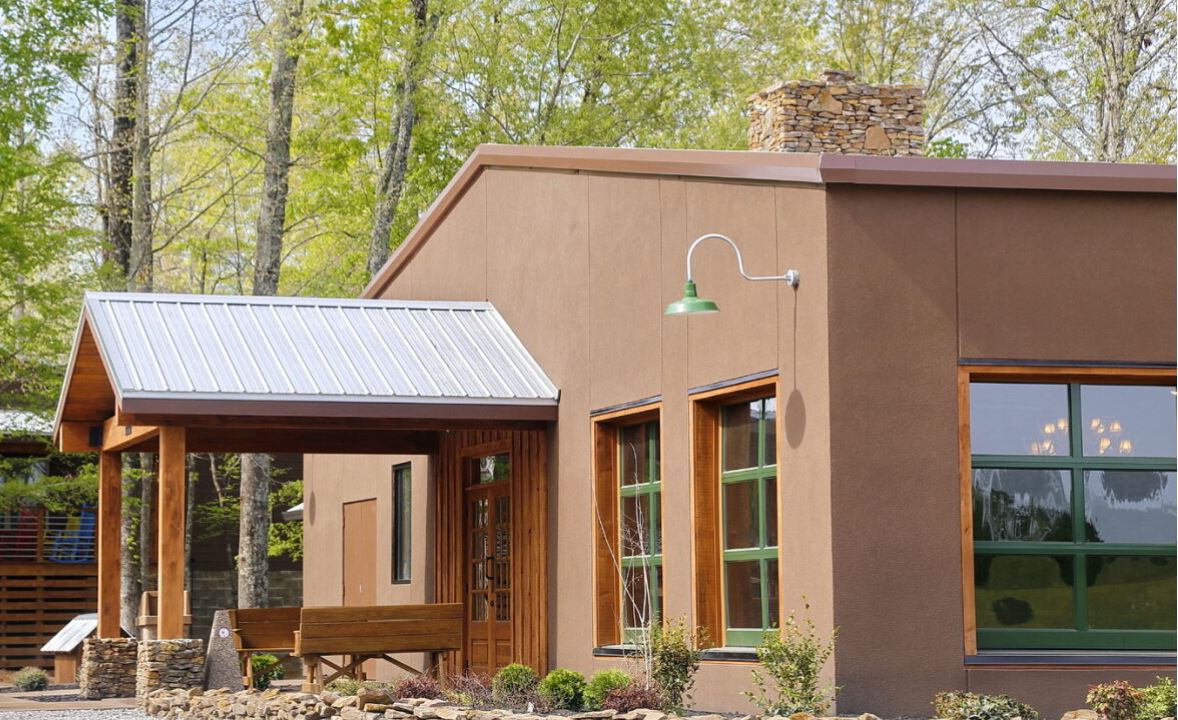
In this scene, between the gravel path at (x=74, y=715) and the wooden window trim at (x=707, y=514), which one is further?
the gravel path at (x=74, y=715)

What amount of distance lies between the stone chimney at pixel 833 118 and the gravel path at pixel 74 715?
7.96 metres

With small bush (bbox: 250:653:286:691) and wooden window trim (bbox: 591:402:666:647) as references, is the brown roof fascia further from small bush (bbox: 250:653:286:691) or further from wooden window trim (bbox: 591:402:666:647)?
small bush (bbox: 250:653:286:691)

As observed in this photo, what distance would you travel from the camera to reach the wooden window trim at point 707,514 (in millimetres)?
10922

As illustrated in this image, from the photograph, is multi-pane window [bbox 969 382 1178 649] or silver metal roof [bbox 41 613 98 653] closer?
multi-pane window [bbox 969 382 1178 649]

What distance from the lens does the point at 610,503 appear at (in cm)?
1263

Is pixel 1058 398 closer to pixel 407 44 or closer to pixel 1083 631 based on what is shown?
pixel 1083 631

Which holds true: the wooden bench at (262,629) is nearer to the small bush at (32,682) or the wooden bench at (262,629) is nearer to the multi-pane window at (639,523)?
the small bush at (32,682)

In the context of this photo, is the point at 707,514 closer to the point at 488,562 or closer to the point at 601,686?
the point at 601,686

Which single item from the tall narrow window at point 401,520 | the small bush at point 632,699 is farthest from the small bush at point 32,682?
Answer: the small bush at point 632,699

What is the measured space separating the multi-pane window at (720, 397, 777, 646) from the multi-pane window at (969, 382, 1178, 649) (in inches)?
55.1

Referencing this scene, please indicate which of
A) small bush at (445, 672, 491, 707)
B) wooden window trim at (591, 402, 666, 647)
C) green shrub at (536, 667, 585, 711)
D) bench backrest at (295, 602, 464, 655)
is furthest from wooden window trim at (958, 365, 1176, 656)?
bench backrest at (295, 602, 464, 655)

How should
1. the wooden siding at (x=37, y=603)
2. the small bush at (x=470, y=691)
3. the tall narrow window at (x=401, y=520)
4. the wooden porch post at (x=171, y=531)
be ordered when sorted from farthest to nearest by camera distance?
the wooden siding at (x=37, y=603), the tall narrow window at (x=401, y=520), the wooden porch post at (x=171, y=531), the small bush at (x=470, y=691)

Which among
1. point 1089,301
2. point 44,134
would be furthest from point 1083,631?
point 44,134

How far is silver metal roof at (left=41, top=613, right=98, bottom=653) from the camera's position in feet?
59.7
